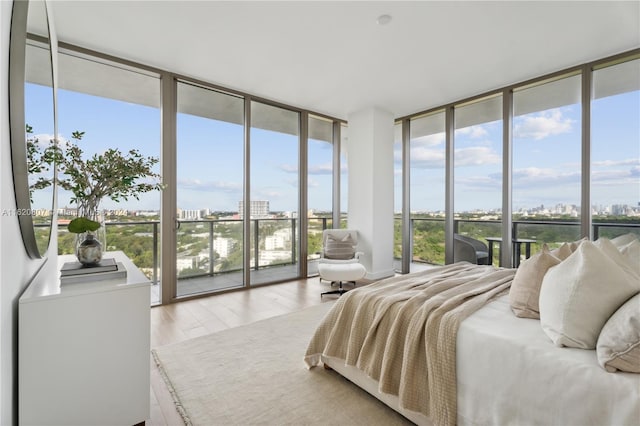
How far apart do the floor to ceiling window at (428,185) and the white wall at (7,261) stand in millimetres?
4938

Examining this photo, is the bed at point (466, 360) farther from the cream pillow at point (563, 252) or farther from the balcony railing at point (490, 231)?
the balcony railing at point (490, 231)

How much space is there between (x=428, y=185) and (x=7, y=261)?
16.6ft

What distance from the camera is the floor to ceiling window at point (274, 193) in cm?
453

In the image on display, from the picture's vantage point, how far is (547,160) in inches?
151

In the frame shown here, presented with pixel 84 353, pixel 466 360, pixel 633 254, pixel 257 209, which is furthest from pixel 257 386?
pixel 257 209

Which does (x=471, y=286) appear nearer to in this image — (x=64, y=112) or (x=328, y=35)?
(x=328, y=35)

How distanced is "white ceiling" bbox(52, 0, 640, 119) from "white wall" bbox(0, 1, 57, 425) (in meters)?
1.82

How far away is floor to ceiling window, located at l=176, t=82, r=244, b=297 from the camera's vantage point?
390 centimetres

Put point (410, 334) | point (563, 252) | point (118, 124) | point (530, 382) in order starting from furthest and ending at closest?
1. point (118, 124)
2. point (563, 252)
3. point (410, 334)
4. point (530, 382)

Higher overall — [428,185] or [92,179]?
[428,185]

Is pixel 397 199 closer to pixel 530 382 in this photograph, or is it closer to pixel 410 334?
pixel 410 334

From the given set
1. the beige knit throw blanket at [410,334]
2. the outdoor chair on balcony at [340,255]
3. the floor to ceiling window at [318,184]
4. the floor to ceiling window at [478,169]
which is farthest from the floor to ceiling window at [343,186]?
the beige knit throw blanket at [410,334]

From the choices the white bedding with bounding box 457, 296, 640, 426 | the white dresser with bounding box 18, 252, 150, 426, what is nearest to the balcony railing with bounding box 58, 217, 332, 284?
the white dresser with bounding box 18, 252, 150, 426

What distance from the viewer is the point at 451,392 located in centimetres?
139
